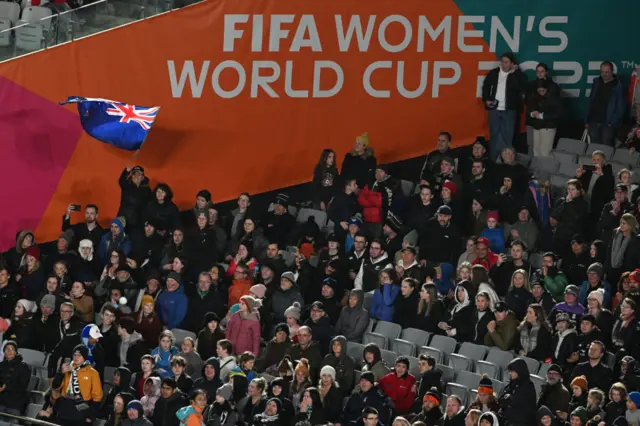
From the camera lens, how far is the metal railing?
67.4 ft

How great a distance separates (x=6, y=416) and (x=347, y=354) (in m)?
3.43

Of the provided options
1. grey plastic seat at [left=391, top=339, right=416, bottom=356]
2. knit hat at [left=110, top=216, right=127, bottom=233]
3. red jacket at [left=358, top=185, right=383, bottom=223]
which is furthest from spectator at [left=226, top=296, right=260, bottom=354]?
knit hat at [left=110, top=216, right=127, bottom=233]

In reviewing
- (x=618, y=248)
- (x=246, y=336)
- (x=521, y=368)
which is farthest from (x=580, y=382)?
(x=246, y=336)

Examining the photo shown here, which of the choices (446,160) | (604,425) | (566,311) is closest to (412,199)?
(446,160)

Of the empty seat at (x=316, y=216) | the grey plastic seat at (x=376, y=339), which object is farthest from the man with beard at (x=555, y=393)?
the empty seat at (x=316, y=216)

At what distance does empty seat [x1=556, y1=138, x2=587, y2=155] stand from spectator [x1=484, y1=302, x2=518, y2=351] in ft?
12.2

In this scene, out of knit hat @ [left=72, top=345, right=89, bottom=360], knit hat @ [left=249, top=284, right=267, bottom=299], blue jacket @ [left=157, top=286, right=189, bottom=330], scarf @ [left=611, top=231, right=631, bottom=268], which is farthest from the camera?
blue jacket @ [left=157, top=286, right=189, bottom=330]

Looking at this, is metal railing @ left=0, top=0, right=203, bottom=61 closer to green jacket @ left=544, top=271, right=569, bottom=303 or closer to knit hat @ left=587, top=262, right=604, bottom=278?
green jacket @ left=544, top=271, right=569, bottom=303

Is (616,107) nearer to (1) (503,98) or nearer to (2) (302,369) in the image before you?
(1) (503,98)

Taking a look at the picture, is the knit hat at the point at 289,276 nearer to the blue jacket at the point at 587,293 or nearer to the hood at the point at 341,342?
the hood at the point at 341,342

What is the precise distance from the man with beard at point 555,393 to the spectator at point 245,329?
3320 millimetres

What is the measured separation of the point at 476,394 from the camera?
16.1 meters

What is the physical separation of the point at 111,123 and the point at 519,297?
19.4 ft

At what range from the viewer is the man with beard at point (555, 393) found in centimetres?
1557
